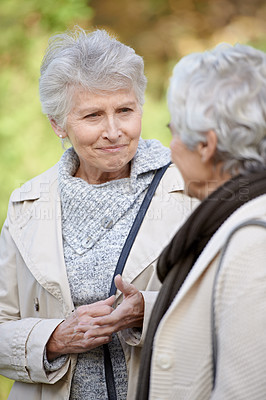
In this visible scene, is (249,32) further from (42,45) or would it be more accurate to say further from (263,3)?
(42,45)

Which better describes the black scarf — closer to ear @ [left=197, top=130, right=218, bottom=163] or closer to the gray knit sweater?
ear @ [left=197, top=130, right=218, bottom=163]

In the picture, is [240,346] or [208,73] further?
[208,73]

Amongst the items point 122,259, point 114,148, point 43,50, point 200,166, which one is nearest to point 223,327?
point 200,166

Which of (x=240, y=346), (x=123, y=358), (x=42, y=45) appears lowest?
(x=123, y=358)

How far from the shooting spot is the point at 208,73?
1421 millimetres

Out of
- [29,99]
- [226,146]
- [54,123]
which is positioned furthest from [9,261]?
[29,99]

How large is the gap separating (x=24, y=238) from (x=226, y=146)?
1.17m

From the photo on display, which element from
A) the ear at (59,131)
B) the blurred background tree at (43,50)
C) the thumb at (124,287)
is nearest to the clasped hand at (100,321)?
the thumb at (124,287)

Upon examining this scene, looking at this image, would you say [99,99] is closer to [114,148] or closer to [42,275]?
[114,148]

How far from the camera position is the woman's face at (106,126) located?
7.17 feet

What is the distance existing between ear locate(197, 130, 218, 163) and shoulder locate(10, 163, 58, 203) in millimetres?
1087

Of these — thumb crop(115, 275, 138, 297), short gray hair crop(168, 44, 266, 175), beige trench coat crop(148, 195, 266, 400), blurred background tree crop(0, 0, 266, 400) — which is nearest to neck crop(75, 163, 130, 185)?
thumb crop(115, 275, 138, 297)

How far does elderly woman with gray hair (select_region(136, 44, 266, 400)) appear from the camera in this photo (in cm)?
125

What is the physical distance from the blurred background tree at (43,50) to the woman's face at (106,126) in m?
2.43
